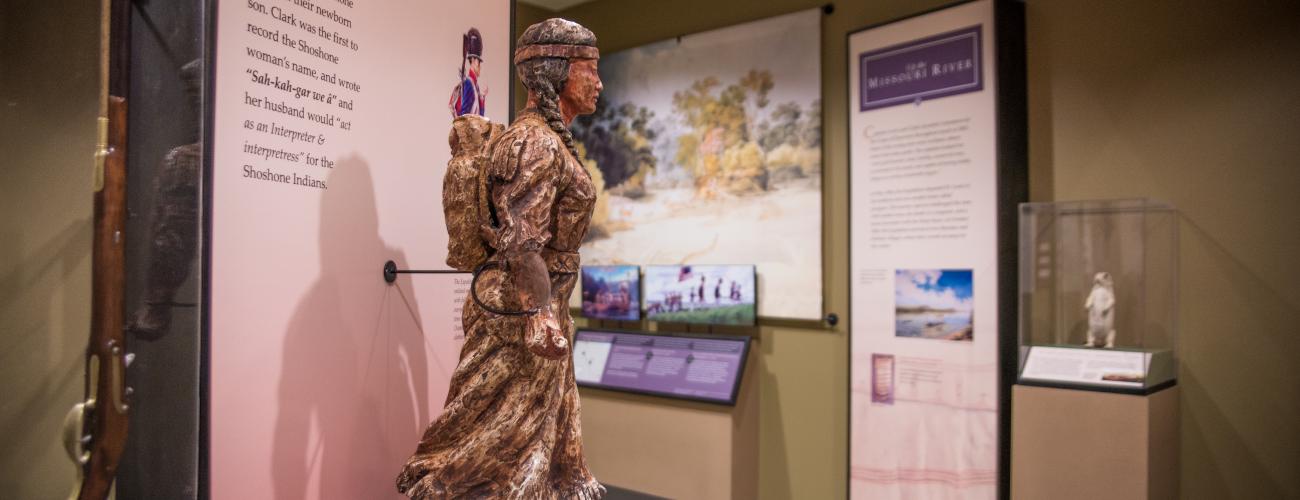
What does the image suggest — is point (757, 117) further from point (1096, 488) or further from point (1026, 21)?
point (1096, 488)

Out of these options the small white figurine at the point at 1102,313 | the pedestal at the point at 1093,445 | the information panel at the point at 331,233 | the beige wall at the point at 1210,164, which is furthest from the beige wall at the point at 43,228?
the beige wall at the point at 1210,164

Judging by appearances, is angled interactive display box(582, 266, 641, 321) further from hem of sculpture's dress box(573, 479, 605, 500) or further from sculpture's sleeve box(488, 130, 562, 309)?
sculpture's sleeve box(488, 130, 562, 309)

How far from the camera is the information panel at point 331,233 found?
1785 millimetres

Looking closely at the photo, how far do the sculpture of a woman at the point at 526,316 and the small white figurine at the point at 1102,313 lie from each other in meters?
2.09

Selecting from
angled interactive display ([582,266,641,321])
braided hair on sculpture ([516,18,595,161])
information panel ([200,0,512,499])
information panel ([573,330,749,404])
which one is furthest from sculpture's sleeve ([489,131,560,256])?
angled interactive display ([582,266,641,321])

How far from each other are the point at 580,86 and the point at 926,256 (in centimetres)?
219

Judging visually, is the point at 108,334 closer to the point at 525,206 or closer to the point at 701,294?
the point at 525,206

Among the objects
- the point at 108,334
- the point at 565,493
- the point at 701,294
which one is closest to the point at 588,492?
the point at 565,493

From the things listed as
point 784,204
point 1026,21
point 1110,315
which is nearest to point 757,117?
point 784,204

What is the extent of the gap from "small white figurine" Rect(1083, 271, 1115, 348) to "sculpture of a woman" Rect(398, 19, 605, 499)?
209cm

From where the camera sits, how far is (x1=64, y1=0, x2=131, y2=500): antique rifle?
4.27 ft

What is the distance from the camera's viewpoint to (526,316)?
1915 millimetres

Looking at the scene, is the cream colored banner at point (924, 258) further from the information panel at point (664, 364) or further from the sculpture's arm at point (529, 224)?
the sculpture's arm at point (529, 224)

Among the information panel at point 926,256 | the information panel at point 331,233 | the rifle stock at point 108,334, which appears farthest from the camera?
the information panel at point 926,256
